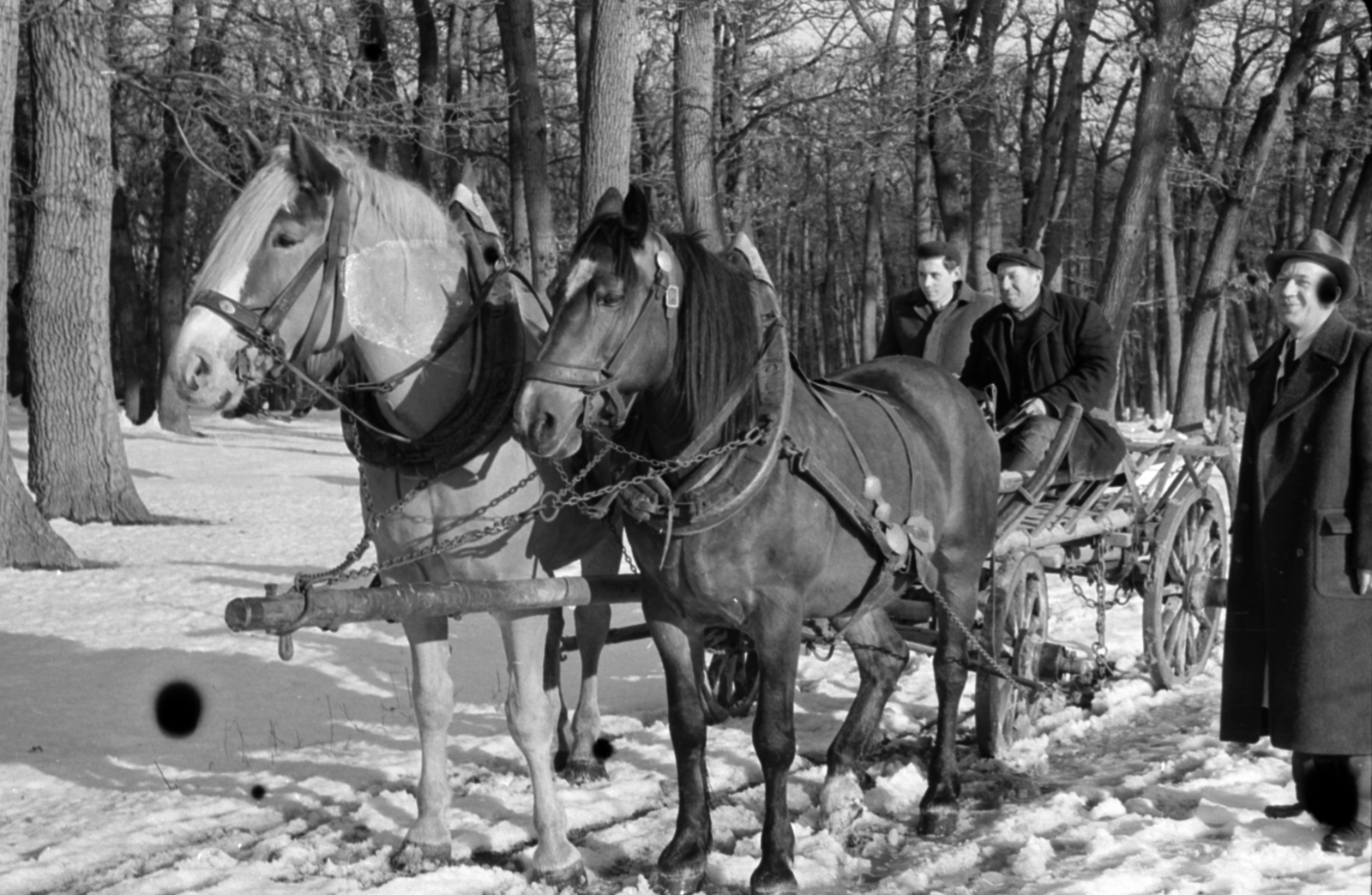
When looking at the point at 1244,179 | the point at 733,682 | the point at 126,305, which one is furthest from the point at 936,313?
the point at 126,305

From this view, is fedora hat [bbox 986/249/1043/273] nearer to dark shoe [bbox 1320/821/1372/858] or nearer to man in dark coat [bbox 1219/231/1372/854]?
man in dark coat [bbox 1219/231/1372/854]

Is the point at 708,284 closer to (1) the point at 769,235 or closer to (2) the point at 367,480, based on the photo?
(2) the point at 367,480

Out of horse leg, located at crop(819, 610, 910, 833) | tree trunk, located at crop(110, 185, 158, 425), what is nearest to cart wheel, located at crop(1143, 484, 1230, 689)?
horse leg, located at crop(819, 610, 910, 833)

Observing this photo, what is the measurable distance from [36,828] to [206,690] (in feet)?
7.60

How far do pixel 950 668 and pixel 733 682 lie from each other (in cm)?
142

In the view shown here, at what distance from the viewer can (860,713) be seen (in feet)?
18.6

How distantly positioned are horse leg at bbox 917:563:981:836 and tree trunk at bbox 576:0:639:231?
4629 mm

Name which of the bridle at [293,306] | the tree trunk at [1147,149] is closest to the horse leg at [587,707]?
the bridle at [293,306]

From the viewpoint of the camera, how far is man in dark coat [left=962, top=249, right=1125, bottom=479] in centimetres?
660

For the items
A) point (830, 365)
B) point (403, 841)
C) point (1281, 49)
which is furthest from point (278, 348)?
point (830, 365)

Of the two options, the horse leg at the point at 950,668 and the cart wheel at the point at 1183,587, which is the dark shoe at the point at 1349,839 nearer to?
the horse leg at the point at 950,668

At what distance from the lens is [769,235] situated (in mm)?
35656

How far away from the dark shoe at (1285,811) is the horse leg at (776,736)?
1.72 metres

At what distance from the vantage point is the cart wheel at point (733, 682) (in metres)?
6.74
